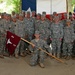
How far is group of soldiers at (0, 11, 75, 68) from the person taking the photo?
1009cm

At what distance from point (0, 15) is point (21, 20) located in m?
0.98

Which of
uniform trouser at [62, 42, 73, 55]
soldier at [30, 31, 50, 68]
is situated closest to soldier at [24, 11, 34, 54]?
soldier at [30, 31, 50, 68]

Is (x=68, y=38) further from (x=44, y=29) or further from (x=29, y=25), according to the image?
(x=29, y=25)

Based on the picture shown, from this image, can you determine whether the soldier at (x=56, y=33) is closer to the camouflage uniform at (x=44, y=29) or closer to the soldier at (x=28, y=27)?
the camouflage uniform at (x=44, y=29)

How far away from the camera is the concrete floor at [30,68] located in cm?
866

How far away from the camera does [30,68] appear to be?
9086mm

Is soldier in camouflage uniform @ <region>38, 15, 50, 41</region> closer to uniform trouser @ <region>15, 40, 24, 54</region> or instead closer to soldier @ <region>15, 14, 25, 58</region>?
soldier @ <region>15, 14, 25, 58</region>

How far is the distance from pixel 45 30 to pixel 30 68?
183 cm

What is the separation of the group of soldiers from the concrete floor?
44cm

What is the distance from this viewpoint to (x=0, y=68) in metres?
9.02

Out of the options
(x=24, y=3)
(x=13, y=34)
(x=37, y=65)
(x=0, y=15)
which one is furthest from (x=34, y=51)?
(x=24, y=3)

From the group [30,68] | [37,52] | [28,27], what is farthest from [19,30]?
[30,68]

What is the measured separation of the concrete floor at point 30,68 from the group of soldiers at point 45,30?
439 mm

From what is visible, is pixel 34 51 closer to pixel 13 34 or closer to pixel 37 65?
pixel 37 65
